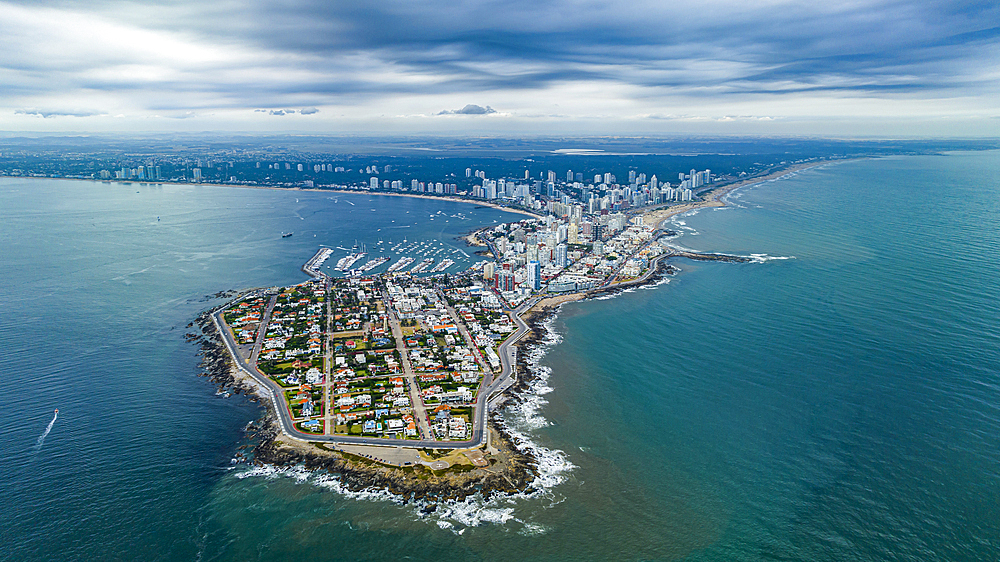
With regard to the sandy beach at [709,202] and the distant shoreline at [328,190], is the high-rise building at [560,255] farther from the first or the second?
the distant shoreline at [328,190]

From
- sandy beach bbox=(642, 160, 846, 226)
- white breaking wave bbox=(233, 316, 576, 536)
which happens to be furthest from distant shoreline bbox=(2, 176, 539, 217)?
white breaking wave bbox=(233, 316, 576, 536)

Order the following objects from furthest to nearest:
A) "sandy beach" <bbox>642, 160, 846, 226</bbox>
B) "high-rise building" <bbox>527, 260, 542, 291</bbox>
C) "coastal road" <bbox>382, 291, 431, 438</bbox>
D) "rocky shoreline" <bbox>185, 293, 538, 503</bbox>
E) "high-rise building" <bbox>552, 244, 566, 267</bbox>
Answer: "sandy beach" <bbox>642, 160, 846, 226</bbox>
"high-rise building" <bbox>552, 244, 566, 267</bbox>
"high-rise building" <bbox>527, 260, 542, 291</bbox>
"coastal road" <bbox>382, 291, 431, 438</bbox>
"rocky shoreline" <bbox>185, 293, 538, 503</bbox>

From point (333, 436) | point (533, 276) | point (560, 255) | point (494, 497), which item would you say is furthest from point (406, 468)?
point (560, 255)

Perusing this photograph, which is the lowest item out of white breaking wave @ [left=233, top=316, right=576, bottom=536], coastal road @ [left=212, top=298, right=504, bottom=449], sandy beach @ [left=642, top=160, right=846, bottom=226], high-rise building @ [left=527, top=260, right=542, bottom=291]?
white breaking wave @ [left=233, top=316, right=576, bottom=536]

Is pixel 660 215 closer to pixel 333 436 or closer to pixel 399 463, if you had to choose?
pixel 333 436

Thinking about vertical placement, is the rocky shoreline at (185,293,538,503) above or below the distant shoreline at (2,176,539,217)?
below

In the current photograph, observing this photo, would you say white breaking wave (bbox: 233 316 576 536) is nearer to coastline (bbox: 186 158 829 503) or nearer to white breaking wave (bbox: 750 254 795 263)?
coastline (bbox: 186 158 829 503)

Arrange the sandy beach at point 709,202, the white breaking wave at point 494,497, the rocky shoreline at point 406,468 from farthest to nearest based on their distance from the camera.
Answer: the sandy beach at point 709,202, the rocky shoreline at point 406,468, the white breaking wave at point 494,497

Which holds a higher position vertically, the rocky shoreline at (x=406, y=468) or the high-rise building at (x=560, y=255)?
the high-rise building at (x=560, y=255)

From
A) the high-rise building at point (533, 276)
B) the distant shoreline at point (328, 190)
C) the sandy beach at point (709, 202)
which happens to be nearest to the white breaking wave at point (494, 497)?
the high-rise building at point (533, 276)

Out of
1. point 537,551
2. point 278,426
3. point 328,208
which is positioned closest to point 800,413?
point 537,551
